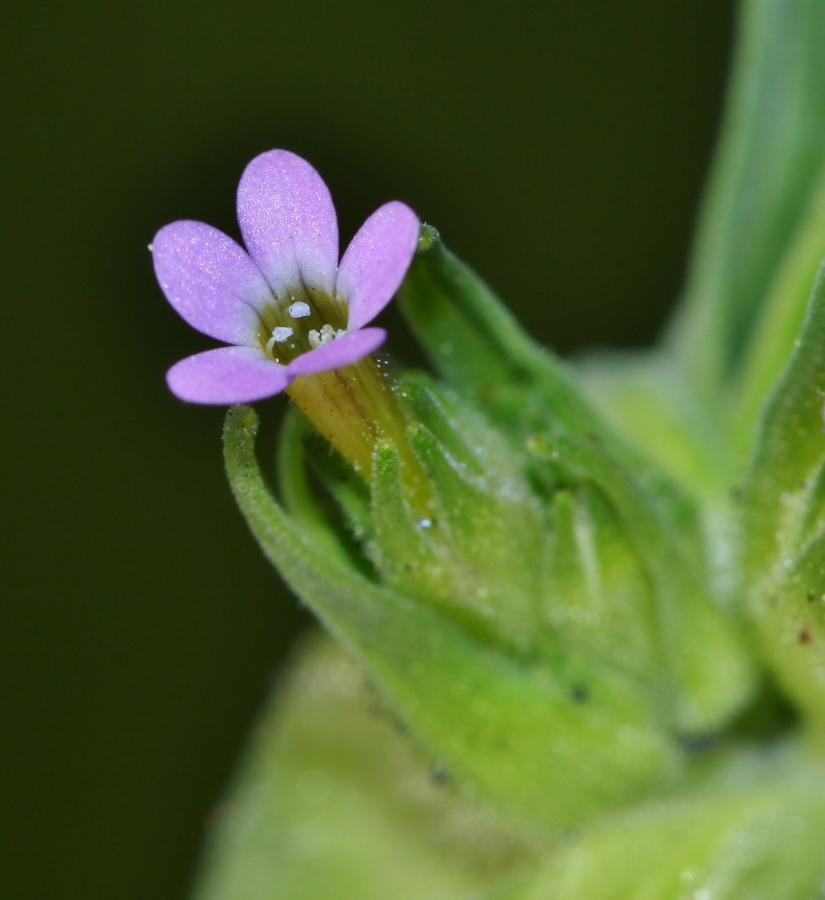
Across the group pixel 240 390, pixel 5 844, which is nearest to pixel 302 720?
pixel 240 390

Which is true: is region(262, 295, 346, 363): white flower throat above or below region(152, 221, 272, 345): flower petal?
below

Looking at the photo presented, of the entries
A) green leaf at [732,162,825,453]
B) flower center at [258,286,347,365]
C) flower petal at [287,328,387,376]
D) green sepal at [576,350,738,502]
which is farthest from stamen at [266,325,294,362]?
green leaf at [732,162,825,453]

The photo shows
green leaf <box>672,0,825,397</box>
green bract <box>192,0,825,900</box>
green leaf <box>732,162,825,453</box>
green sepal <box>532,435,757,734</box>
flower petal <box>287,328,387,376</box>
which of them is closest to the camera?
flower petal <box>287,328,387,376</box>

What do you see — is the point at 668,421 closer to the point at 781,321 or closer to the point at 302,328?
the point at 781,321

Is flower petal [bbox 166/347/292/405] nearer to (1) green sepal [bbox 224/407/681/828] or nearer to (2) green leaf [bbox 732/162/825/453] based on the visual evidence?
(1) green sepal [bbox 224/407/681/828]

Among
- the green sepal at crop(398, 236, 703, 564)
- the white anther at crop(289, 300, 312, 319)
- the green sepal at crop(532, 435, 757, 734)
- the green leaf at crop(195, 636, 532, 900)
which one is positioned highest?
the white anther at crop(289, 300, 312, 319)

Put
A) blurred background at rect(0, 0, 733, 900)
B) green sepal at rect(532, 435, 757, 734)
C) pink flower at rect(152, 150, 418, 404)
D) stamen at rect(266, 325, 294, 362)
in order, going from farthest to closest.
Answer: blurred background at rect(0, 0, 733, 900) < green sepal at rect(532, 435, 757, 734) < stamen at rect(266, 325, 294, 362) < pink flower at rect(152, 150, 418, 404)

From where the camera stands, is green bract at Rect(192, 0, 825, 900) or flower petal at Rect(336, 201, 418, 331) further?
green bract at Rect(192, 0, 825, 900)

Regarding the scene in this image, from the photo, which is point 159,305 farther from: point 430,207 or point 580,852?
point 580,852
